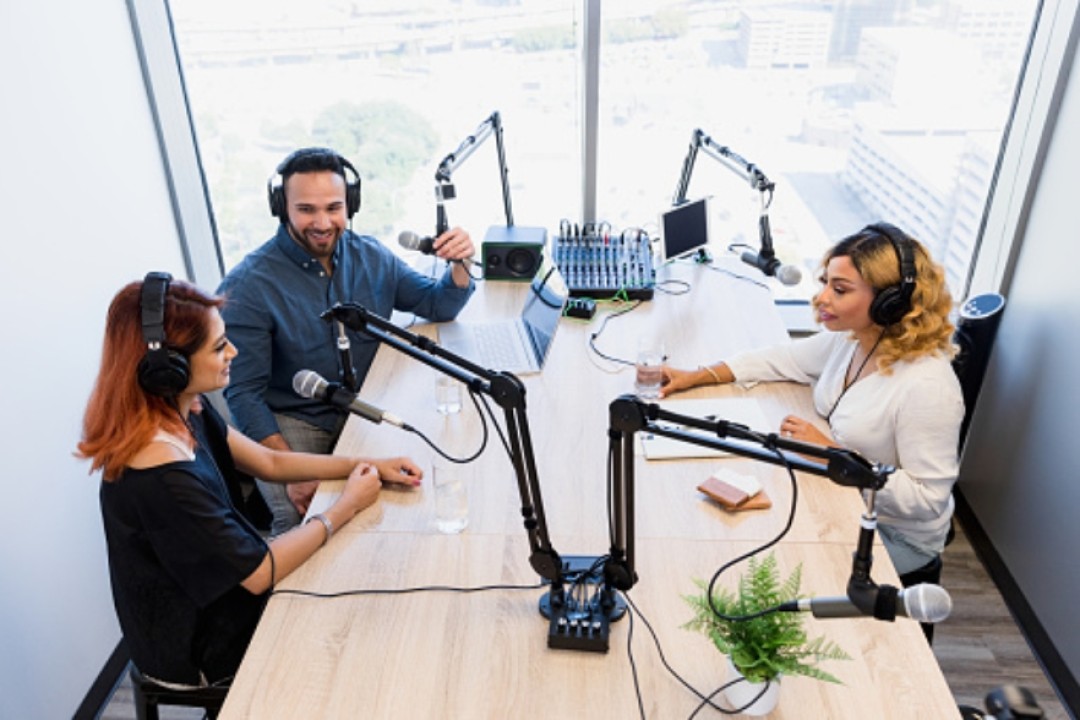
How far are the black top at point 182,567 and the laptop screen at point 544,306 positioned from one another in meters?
0.96

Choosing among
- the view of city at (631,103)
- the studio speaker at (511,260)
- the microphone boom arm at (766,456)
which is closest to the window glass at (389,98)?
the view of city at (631,103)

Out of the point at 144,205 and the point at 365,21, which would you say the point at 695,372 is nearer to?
the point at 365,21

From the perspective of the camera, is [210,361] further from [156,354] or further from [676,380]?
[676,380]

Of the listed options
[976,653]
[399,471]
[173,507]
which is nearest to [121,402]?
[173,507]

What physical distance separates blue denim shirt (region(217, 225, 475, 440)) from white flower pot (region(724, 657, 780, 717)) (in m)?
1.32

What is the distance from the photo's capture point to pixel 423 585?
1608mm

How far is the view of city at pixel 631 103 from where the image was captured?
2773 mm

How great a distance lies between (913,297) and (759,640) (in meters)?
0.91

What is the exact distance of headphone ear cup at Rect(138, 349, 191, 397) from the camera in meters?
1.51

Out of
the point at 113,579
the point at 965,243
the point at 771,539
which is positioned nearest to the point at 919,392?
the point at 771,539

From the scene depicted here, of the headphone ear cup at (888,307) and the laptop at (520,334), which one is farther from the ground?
the headphone ear cup at (888,307)

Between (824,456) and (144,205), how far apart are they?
2328 mm

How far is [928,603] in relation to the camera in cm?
107

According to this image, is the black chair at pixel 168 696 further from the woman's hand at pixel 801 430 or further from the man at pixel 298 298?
the woman's hand at pixel 801 430
